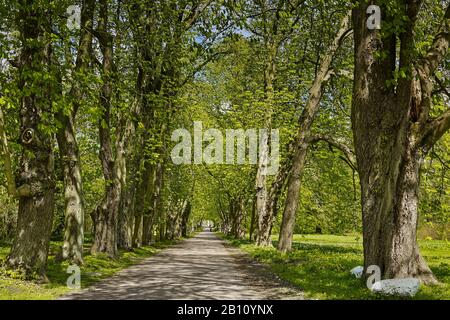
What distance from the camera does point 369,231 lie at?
12.1m

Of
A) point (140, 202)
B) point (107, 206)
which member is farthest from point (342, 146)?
point (140, 202)

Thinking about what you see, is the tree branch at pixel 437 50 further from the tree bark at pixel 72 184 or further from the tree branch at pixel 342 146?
the tree bark at pixel 72 184

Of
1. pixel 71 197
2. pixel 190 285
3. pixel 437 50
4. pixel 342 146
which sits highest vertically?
pixel 437 50

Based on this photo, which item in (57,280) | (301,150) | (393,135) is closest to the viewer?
(393,135)

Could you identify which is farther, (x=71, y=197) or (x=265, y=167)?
(x=265, y=167)

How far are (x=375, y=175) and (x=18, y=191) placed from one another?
8805 millimetres

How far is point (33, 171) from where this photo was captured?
1246cm

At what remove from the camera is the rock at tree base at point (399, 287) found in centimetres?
1022

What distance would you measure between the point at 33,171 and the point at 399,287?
9.12 m

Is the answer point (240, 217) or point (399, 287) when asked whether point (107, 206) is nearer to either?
point (399, 287)

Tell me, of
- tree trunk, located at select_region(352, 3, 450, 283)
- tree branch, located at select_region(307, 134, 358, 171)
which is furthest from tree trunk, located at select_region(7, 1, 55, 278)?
tree branch, located at select_region(307, 134, 358, 171)

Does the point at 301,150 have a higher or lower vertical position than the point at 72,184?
higher

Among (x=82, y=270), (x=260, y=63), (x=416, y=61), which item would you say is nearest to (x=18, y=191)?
(x=82, y=270)

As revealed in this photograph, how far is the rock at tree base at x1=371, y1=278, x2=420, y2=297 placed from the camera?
33.5 feet
